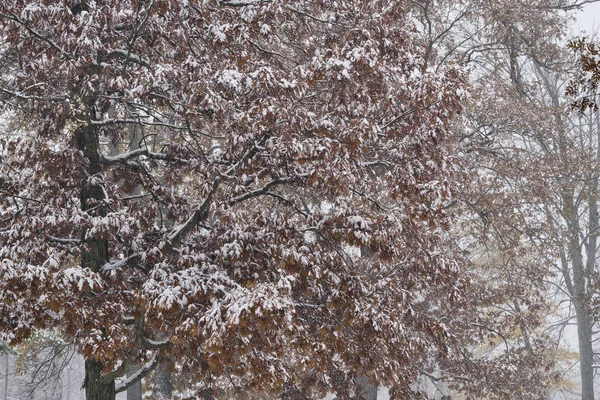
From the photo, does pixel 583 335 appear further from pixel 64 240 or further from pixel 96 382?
pixel 64 240

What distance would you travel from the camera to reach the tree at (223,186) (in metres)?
5.64

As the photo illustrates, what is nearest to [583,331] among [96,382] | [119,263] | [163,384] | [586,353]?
[586,353]

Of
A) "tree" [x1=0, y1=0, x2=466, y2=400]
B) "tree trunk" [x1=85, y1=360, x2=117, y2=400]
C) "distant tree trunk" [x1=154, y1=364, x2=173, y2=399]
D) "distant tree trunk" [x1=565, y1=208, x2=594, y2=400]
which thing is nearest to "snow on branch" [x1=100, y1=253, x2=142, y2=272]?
"tree" [x1=0, y1=0, x2=466, y2=400]

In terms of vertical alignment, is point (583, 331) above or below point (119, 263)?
above

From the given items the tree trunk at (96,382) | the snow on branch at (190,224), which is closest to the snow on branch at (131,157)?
the snow on branch at (190,224)

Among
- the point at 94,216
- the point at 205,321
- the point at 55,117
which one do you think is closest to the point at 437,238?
the point at 205,321

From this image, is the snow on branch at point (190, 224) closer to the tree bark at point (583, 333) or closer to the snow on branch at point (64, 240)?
the snow on branch at point (64, 240)

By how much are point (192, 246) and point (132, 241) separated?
729 millimetres

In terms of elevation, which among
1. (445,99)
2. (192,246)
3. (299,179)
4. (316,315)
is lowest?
(316,315)

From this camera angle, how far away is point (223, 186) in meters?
7.42

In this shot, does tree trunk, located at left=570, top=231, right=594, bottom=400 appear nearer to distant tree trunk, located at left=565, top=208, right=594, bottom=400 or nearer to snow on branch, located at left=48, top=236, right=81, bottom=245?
distant tree trunk, located at left=565, top=208, right=594, bottom=400

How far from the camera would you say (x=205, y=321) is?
533cm

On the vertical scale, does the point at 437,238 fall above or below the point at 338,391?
above

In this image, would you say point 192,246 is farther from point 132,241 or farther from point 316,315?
point 316,315
